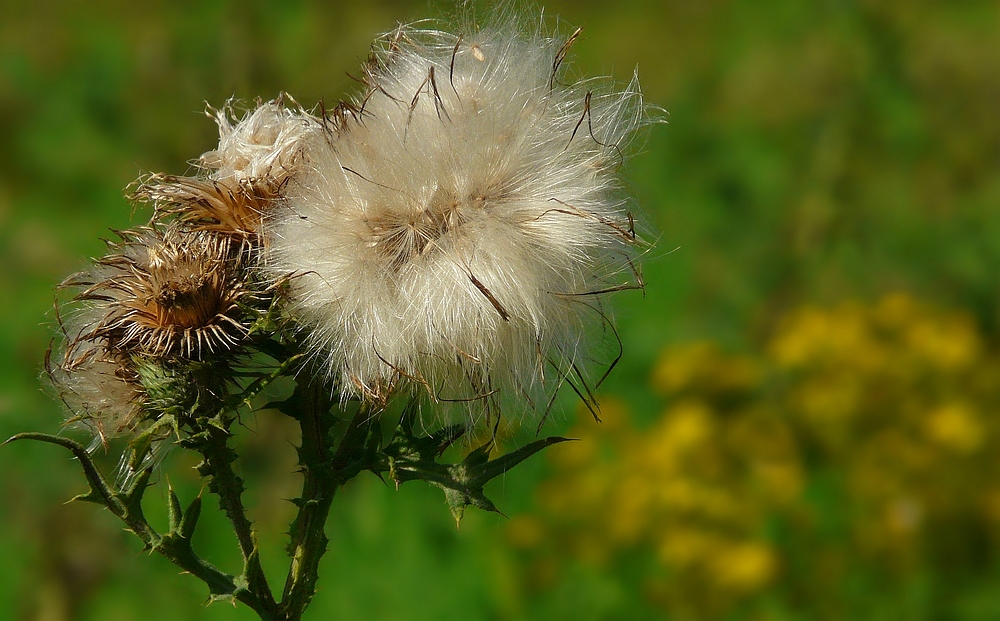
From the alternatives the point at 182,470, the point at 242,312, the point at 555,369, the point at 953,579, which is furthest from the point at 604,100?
the point at 953,579

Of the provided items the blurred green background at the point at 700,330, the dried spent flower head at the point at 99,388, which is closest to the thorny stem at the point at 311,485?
the dried spent flower head at the point at 99,388

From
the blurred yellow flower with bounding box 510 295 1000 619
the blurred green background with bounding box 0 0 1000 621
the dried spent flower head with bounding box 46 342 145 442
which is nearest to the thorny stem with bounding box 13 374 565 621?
the dried spent flower head with bounding box 46 342 145 442

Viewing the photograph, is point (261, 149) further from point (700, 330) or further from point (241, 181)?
point (700, 330)

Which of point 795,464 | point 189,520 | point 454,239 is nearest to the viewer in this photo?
point 454,239

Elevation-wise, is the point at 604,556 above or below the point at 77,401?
above

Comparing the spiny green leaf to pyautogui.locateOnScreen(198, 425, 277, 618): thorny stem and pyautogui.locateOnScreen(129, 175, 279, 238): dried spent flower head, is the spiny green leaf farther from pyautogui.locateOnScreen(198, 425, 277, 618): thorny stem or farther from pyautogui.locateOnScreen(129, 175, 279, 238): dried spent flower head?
pyautogui.locateOnScreen(129, 175, 279, 238): dried spent flower head

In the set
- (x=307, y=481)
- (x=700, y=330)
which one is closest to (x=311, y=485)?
(x=307, y=481)

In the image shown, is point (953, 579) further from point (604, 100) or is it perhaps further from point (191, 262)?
point (191, 262)
